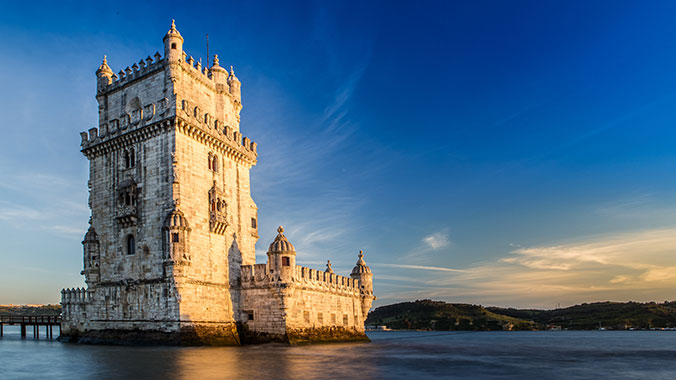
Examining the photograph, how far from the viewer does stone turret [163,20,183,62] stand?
41328mm

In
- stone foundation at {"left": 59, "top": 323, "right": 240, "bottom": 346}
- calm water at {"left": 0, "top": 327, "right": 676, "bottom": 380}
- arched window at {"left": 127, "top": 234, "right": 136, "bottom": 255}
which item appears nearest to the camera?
calm water at {"left": 0, "top": 327, "right": 676, "bottom": 380}

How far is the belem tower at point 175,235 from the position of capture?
38094mm

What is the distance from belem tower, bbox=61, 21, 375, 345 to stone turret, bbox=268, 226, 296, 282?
0.26 feet

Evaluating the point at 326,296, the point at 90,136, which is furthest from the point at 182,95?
the point at 326,296

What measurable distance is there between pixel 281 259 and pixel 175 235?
8306 mm

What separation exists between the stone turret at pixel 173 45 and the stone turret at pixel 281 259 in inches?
616

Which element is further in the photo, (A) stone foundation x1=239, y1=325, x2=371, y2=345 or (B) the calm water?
(A) stone foundation x1=239, y1=325, x2=371, y2=345

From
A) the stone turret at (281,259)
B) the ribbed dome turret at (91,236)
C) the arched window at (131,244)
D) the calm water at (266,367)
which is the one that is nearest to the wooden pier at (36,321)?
the ribbed dome turret at (91,236)

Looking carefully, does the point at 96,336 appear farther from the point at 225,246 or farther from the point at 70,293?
the point at 225,246

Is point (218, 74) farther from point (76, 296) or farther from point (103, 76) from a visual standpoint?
point (76, 296)

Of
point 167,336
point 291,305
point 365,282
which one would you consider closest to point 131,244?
point 167,336

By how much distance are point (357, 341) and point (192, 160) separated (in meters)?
23.1

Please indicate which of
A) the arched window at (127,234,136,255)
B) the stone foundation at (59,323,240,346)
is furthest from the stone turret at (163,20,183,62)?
the stone foundation at (59,323,240,346)

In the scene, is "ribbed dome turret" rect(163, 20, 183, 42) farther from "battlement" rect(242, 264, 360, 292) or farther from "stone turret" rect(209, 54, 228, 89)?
"battlement" rect(242, 264, 360, 292)
